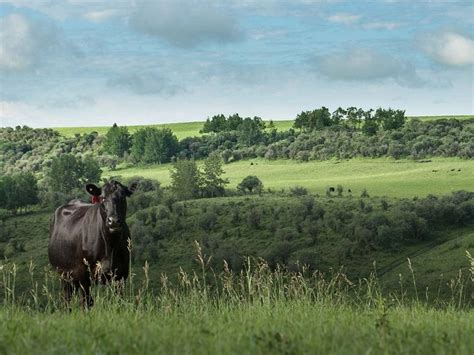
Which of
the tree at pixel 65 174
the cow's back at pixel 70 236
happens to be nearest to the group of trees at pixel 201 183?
the tree at pixel 65 174

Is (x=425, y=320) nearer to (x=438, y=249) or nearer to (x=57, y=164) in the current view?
(x=438, y=249)

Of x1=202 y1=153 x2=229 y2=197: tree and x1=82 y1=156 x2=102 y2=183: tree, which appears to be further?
x1=82 y1=156 x2=102 y2=183: tree

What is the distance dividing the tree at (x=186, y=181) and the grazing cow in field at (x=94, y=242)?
138 metres

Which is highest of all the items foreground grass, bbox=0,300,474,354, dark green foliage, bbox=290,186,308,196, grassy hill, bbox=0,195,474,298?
foreground grass, bbox=0,300,474,354

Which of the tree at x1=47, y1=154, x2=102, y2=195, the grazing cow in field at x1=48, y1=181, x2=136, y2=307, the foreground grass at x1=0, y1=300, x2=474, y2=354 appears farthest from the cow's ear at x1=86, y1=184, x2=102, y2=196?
the tree at x1=47, y1=154, x2=102, y2=195

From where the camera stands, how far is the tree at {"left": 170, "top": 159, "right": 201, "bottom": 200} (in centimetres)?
15604

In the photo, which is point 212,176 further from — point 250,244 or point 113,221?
point 113,221

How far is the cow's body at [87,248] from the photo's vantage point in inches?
524

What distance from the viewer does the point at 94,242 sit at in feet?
44.6

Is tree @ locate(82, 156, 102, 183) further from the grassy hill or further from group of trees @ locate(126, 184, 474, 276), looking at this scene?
group of trees @ locate(126, 184, 474, 276)

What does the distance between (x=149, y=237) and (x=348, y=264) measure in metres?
30.3

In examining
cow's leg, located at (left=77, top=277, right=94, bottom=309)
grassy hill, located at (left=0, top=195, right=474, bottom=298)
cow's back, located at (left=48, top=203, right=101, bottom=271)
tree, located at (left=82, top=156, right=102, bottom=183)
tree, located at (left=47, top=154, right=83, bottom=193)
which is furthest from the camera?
tree, located at (left=82, top=156, right=102, bottom=183)

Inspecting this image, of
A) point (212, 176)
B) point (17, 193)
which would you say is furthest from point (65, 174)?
point (212, 176)

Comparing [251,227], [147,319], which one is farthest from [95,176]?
[147,319]
